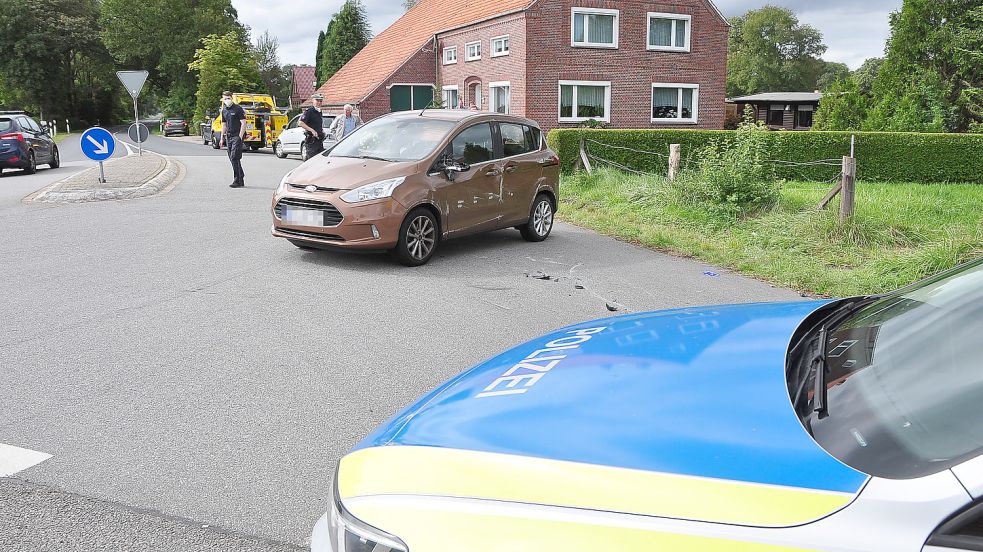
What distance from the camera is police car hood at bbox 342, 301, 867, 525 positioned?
1742 millimetres

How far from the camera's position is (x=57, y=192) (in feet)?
49.0

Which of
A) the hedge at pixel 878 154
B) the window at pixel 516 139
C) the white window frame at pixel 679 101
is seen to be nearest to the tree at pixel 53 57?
the white window frame at pixel 679 101

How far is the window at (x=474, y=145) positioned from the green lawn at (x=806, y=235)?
8.69 ft

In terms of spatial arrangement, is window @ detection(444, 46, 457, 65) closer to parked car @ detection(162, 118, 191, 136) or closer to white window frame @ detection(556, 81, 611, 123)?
white window frame @ detection(556, 81, 611, 123)

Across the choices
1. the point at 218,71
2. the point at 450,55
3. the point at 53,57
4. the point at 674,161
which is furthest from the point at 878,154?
the point at 53,57

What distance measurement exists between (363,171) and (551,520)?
306 inches

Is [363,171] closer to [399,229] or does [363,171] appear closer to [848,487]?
[399,229]

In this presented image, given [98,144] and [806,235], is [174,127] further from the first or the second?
[806,235]

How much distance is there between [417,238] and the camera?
30.3 feet

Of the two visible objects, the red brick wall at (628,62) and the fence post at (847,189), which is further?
the red brick wall at (628,62)

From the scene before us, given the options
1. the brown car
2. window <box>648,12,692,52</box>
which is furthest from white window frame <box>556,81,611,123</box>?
the brown car

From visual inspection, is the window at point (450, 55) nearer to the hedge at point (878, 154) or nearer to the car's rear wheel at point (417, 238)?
the hedge at point (878, 154)

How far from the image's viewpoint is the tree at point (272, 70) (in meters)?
87.9

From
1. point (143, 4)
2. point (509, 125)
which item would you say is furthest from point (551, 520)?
point (143, 4)
